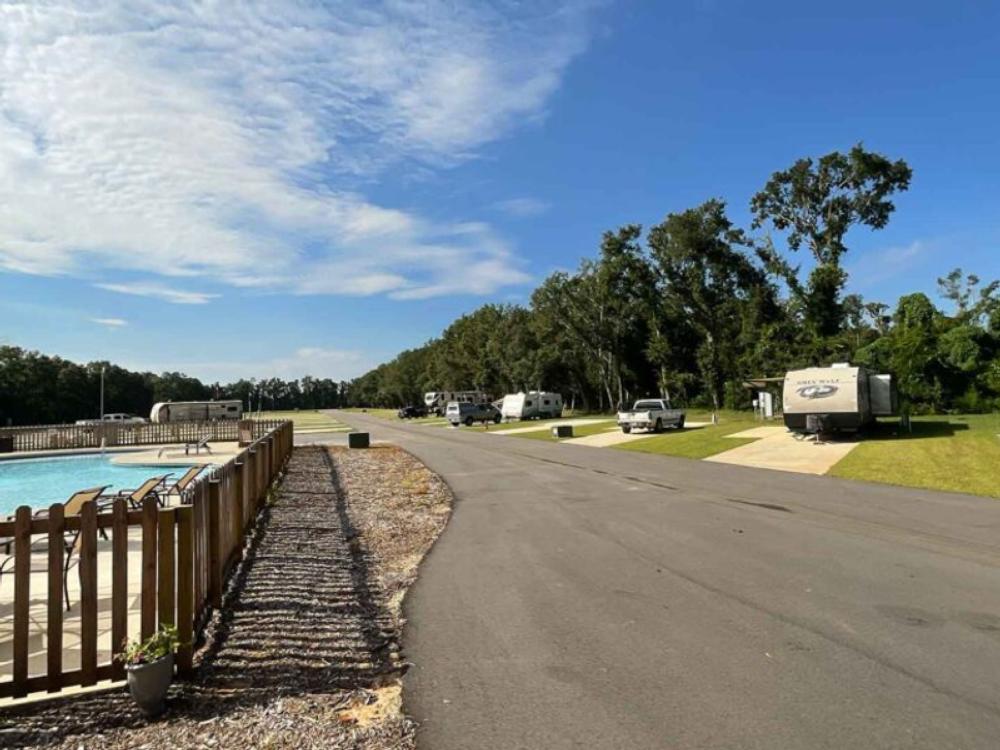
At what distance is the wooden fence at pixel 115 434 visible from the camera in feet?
105

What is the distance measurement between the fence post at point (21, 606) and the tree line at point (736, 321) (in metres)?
35.4

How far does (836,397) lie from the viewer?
23547mm

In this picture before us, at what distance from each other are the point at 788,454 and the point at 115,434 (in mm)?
30234

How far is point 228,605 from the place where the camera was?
614 centimetres

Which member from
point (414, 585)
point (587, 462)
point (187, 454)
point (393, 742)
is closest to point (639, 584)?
point (414, 585)

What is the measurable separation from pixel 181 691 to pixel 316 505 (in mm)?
8804

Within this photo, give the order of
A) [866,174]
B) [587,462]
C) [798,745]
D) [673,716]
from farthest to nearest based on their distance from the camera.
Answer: [866,174] < [587,462] < [673,716] < [798,745]

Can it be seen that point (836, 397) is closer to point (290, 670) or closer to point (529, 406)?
point (290, 670)

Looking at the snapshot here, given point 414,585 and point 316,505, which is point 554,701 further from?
point 316,505

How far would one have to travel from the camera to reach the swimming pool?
19203mm

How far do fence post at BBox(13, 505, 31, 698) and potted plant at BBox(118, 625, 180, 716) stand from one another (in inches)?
20.6

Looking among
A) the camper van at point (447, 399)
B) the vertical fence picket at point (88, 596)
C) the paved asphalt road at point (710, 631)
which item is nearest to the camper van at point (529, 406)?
the camper van at point (447, 399)

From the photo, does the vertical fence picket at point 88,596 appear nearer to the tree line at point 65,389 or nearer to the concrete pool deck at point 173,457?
the concrete pool deck at point 173,457

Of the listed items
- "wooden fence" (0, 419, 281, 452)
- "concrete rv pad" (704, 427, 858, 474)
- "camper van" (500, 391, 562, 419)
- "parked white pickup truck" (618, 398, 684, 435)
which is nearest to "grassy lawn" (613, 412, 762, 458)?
"concrete rv pad" (704, 427, 858, 474)
